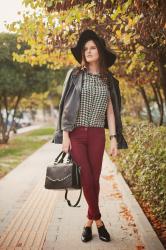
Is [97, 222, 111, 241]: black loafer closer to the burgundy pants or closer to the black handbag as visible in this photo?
the burgundy pants

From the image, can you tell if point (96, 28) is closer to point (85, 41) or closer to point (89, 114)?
point (85, 41)

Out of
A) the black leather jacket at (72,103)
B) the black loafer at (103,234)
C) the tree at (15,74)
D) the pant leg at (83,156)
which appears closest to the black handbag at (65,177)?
the pant leg at (83,156)

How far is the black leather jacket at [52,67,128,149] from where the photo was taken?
459cm

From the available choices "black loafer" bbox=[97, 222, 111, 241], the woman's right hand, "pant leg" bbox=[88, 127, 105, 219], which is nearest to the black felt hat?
"pant leg" bbox=[88, 127, 105, 219]

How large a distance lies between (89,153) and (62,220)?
5.46 feet

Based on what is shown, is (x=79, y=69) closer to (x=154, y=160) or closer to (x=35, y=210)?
(x=154, y=160)

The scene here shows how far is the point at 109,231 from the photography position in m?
5.36

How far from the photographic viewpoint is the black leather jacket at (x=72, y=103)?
459 centimetres

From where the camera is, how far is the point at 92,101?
4.66 m

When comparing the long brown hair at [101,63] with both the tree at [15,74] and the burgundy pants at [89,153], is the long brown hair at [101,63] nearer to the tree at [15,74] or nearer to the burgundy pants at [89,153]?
the burgundy pants at [89,153]

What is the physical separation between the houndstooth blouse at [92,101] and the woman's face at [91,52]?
0.51 feet

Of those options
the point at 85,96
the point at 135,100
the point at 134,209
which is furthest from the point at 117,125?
the point at 135,100

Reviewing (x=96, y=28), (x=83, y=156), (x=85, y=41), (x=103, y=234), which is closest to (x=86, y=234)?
(x=103, y=234)

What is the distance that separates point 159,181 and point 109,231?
1.00 meters
